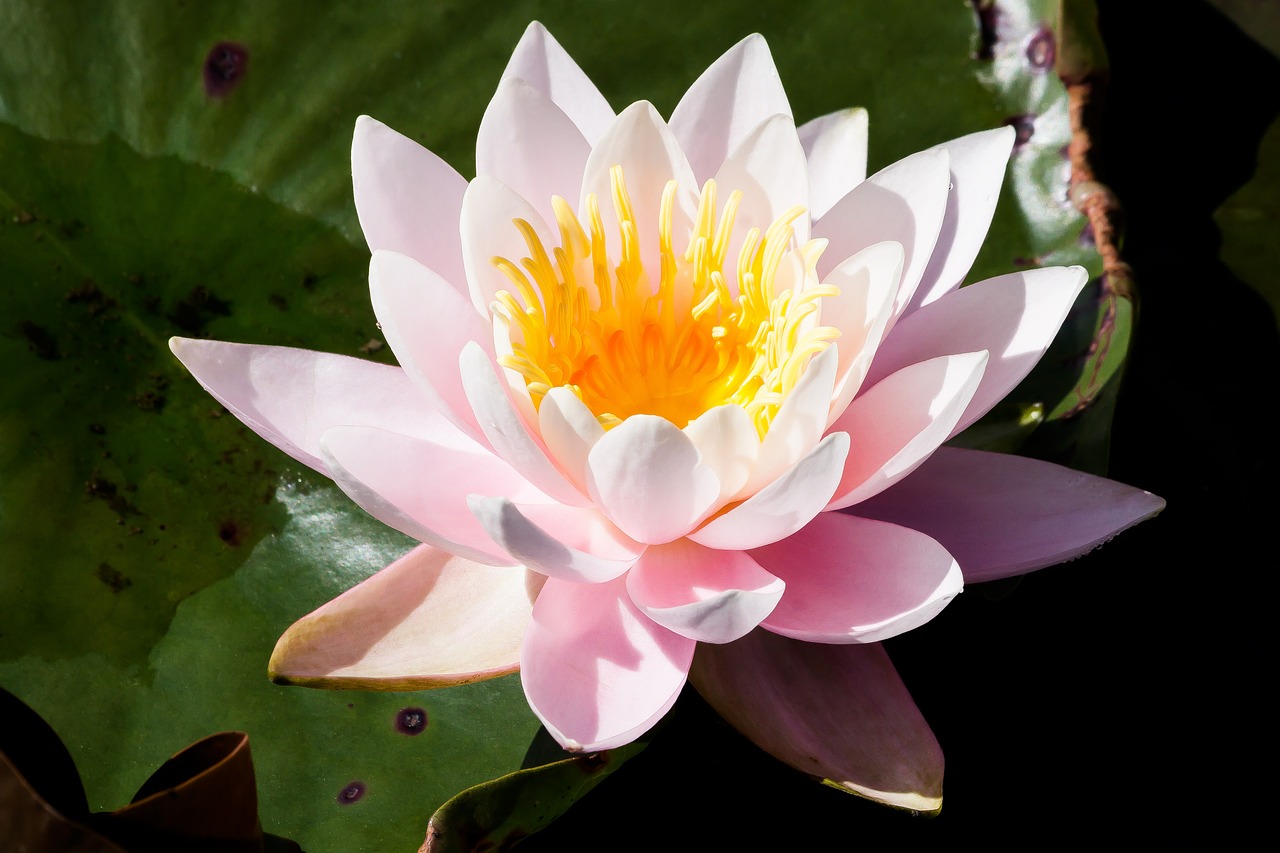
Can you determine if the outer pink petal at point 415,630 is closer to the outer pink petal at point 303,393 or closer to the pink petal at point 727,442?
the outer pink petal at point 303,393

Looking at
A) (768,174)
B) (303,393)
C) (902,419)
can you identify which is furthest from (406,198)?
(902,419)

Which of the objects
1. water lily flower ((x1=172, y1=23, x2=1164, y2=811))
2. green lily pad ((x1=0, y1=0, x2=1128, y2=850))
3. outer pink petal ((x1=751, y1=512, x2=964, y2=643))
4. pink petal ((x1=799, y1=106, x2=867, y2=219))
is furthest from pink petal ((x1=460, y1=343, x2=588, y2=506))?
pink petal ((x1=799, y1=106, x2=867, y2=219))

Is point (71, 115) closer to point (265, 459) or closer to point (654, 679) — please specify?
point (265, 459)

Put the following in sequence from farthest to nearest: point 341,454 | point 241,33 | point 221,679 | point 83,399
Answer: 1. point 241,33
2. point 83,399
3. point 221,679
4. point 341,454

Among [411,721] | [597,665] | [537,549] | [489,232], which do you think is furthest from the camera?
[411,721]

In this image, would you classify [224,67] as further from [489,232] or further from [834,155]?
[834,155]

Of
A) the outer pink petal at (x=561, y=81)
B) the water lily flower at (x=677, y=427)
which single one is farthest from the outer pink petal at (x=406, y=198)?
the outer pink petal at (x=561, y=81)

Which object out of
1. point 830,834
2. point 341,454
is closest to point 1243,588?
point 830,834
